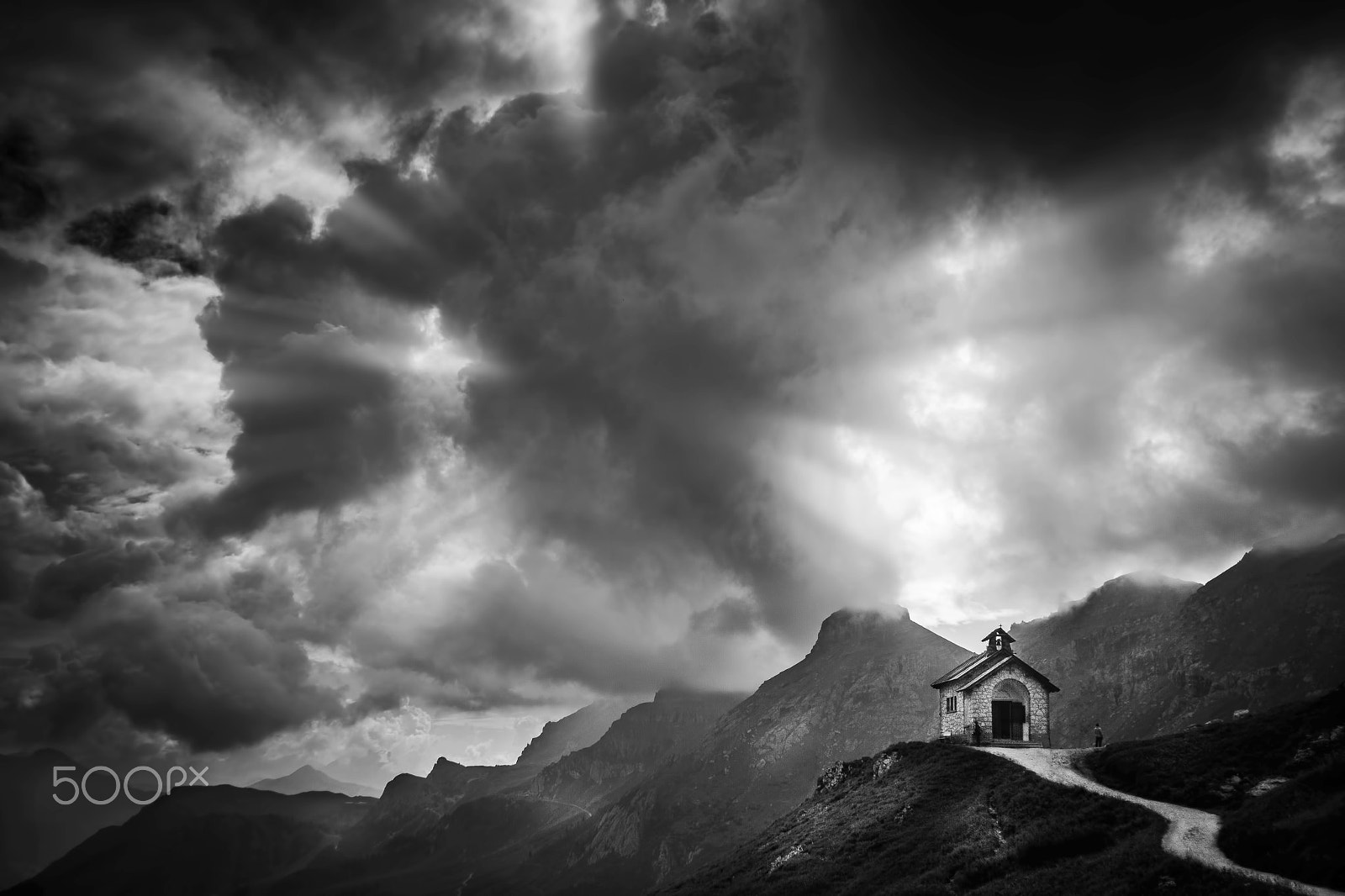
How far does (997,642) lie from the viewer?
83.3 m

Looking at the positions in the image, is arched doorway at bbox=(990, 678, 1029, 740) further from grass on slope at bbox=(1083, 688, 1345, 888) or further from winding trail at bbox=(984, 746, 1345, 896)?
grass on slope at bbox=(1083, 688, 1345, 888)

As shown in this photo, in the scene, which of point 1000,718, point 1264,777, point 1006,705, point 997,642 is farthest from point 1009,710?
point 1264,777

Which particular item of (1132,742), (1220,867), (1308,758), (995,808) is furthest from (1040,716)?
(1220,867)

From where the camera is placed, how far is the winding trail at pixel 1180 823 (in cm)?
3341

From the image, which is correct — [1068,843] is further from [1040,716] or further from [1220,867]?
[1040,716]

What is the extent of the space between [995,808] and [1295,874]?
878 inches

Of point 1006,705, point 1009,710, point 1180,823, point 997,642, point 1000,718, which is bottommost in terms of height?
point 1180,823

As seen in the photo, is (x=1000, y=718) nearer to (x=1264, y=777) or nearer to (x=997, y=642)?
(x=997, y=642)

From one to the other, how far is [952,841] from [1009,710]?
26212 millimetres

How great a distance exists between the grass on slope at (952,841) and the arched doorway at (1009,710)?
686cm

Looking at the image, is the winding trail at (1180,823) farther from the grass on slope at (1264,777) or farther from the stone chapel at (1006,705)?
the stone chapel at (1006,705)

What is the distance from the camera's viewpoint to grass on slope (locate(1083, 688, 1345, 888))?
34375 mm

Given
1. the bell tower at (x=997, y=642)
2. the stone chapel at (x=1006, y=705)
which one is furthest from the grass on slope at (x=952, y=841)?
the bell tower at (x=997, y=642)

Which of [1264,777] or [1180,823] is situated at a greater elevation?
[1264,777]
